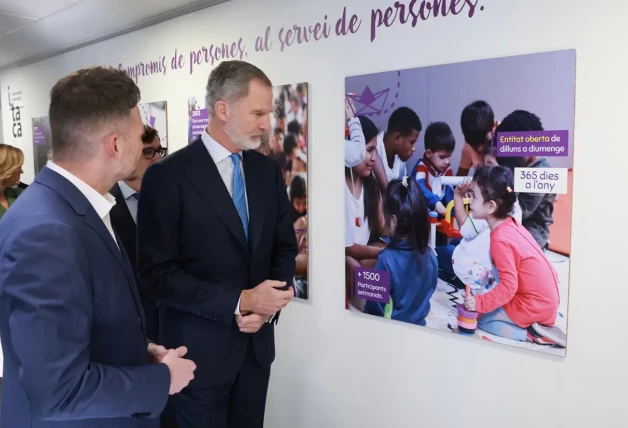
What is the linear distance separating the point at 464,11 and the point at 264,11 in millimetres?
1143

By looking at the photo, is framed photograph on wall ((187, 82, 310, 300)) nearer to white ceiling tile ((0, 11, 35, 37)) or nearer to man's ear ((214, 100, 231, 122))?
man's ear ((214, 100, 231, 122))

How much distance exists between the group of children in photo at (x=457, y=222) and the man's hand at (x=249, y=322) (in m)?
0.78

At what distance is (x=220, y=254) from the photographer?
5.69 ft

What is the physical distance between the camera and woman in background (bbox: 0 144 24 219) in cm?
315

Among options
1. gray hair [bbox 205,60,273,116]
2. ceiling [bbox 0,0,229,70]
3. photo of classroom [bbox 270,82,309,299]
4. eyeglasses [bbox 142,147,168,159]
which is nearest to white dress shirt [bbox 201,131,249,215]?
gray hair [bbox 205,60,273,116]

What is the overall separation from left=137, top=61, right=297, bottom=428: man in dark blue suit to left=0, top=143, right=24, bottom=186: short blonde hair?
1939mm

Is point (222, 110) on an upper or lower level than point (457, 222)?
upper

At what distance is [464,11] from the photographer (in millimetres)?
1973

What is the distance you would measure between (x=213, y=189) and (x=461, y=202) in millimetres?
984

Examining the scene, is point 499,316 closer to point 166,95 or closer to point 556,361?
point 556,361

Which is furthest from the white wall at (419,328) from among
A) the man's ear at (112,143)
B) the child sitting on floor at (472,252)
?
the man's ear at (112,143)

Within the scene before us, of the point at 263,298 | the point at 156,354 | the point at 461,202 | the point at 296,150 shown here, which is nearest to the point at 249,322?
the point at 263,298

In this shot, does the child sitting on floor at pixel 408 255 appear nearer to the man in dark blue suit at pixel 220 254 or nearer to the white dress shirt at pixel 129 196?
the man in dark blue suit at pixel 220 254

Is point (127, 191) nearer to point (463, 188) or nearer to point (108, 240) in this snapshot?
point (108, 240)
